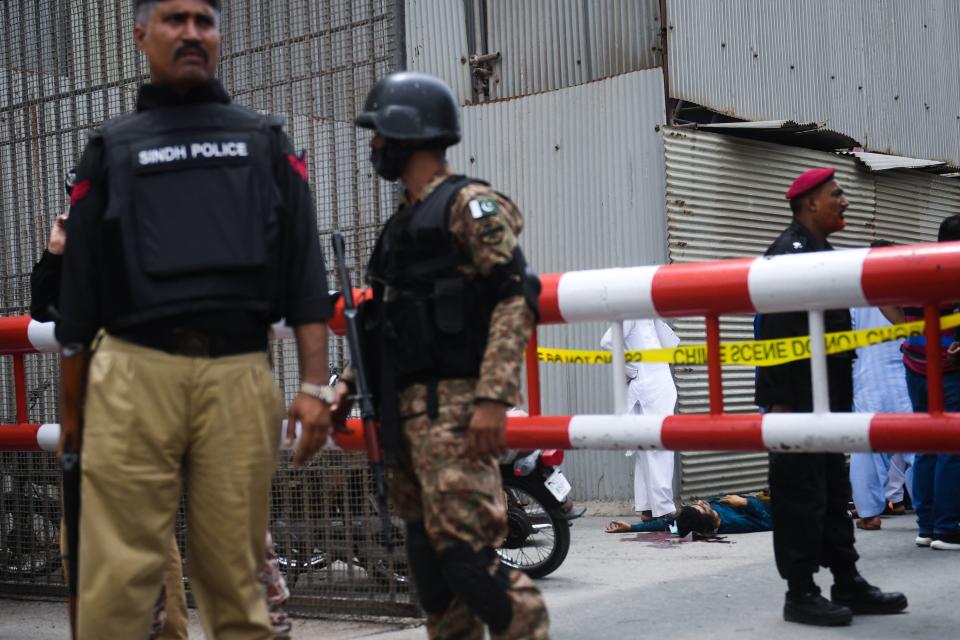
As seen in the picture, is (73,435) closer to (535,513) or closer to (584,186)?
(535,513)

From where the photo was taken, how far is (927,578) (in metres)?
7.00

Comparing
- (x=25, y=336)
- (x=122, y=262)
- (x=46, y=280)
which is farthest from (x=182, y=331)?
(x=25, y=336)

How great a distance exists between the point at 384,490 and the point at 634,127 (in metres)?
7.61

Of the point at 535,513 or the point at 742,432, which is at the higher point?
the point at 742,432

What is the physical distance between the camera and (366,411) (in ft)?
12.3

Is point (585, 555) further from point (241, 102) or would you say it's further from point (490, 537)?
point (490, 537)

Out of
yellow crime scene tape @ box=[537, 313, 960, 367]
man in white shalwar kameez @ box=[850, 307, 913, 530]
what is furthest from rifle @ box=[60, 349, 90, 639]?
man in white shalwar kameez @ box=[850, 307, 913, 530]

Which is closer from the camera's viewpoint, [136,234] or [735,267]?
[136,234]

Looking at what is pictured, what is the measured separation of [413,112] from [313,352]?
31.9 inches

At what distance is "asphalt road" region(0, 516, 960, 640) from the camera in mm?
5727

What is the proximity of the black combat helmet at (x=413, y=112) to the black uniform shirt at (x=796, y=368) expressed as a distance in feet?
7.27

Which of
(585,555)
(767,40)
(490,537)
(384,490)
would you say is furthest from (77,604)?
(767,40)

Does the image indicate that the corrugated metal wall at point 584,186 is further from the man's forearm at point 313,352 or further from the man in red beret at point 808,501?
the man's forearm at point 313,352

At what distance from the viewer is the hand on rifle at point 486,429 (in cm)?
363
